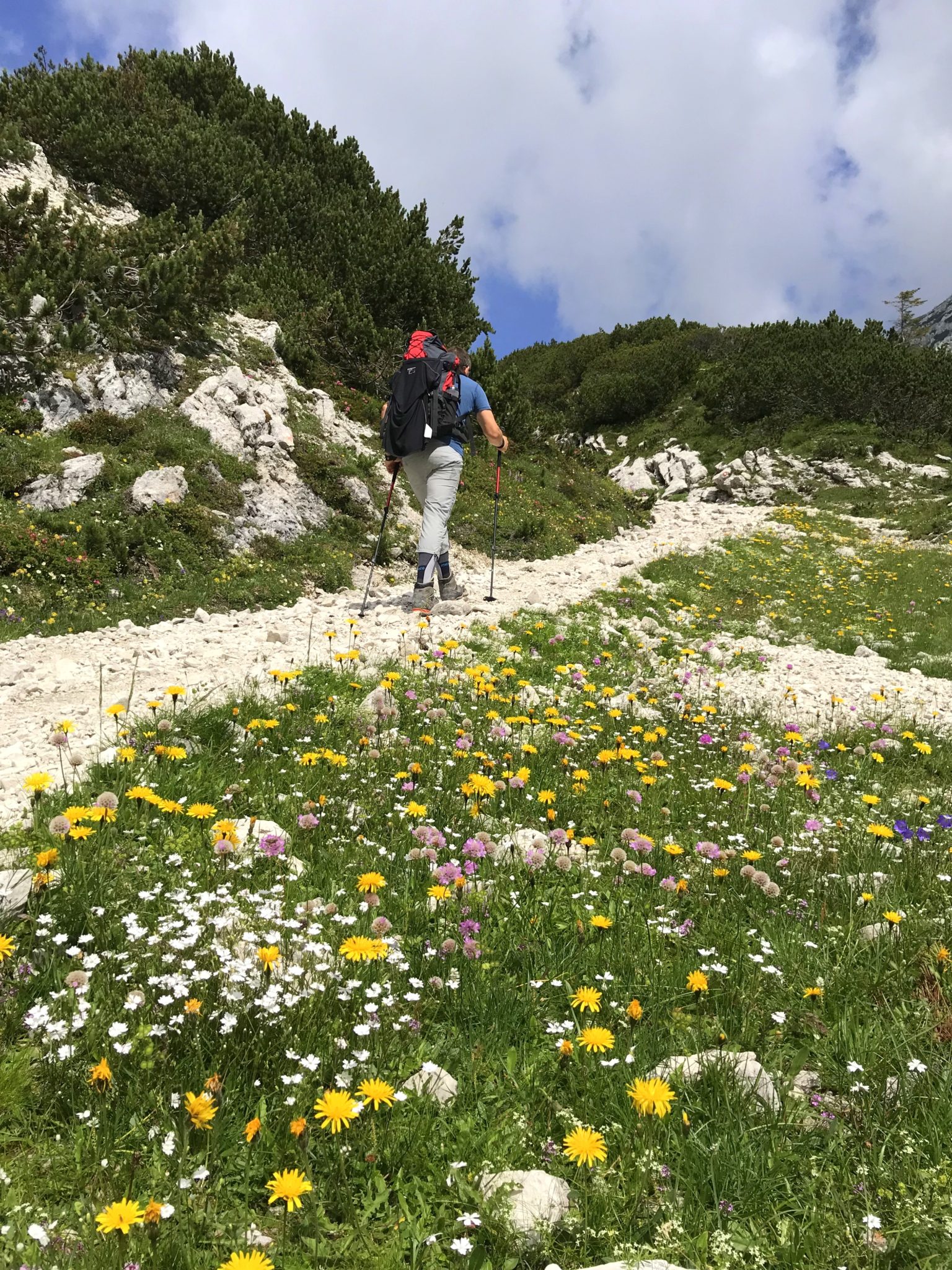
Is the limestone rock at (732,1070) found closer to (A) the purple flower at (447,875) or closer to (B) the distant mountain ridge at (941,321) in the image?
(A) the purple flower at (447,875)

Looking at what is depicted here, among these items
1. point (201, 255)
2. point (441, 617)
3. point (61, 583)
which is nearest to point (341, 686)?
point (441, 617)

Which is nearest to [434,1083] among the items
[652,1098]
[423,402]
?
[652,1098]

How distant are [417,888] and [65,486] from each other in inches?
446

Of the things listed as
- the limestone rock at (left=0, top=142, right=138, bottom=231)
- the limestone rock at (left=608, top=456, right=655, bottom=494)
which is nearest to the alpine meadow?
the limestone rock at (left=0, top=142, right=138, bottom=231)

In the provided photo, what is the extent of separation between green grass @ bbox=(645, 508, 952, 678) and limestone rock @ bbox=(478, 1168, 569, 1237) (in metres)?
10.6

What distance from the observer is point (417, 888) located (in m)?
3.67

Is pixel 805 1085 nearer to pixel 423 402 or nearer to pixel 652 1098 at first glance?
pixel 652 1098

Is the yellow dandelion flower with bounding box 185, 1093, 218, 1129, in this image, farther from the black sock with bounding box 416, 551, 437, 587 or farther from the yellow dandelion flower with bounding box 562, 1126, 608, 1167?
the black sock with bounding box 416, 551, 437, 587

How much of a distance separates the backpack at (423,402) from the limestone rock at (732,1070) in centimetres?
814

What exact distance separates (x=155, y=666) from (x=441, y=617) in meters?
3.90

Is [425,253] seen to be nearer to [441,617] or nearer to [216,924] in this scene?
[441,617]

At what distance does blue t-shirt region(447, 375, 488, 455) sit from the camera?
9.72 meters

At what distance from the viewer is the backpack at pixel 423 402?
9453 millimetres

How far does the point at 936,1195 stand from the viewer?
79.1 inches
